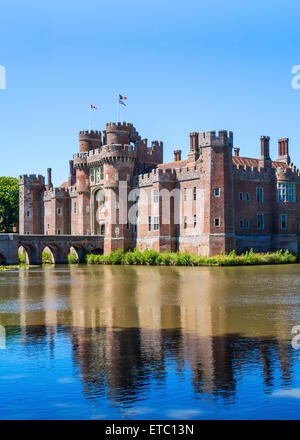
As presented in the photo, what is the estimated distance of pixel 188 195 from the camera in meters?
63.8

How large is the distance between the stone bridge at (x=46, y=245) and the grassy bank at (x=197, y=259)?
6.89m

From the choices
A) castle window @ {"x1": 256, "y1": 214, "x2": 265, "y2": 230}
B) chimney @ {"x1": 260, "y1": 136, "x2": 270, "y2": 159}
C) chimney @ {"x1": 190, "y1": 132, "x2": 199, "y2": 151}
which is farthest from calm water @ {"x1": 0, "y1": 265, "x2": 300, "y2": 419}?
chimney @ {"x1": 190, "y1": 132, "x2": 199, "y2": 151}

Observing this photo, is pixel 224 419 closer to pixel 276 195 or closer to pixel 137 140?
pixel 276 195

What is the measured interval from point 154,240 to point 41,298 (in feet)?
120

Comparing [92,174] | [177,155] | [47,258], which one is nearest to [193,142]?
[177,155]

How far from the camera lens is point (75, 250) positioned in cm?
7556

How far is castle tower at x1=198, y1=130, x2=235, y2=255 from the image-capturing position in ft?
194

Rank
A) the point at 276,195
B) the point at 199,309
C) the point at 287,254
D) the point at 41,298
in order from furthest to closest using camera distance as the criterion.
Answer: the point at 276,195, the point at 287,254, the point at 41,298, the point at 199,309

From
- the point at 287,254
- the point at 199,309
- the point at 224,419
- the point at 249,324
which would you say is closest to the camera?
the point at 224,419

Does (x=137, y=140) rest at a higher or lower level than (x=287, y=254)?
higher

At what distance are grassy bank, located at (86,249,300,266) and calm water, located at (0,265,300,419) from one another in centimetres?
2802

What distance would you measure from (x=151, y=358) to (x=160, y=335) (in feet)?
10.8

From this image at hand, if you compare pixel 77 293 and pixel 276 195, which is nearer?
pixel 77 293
